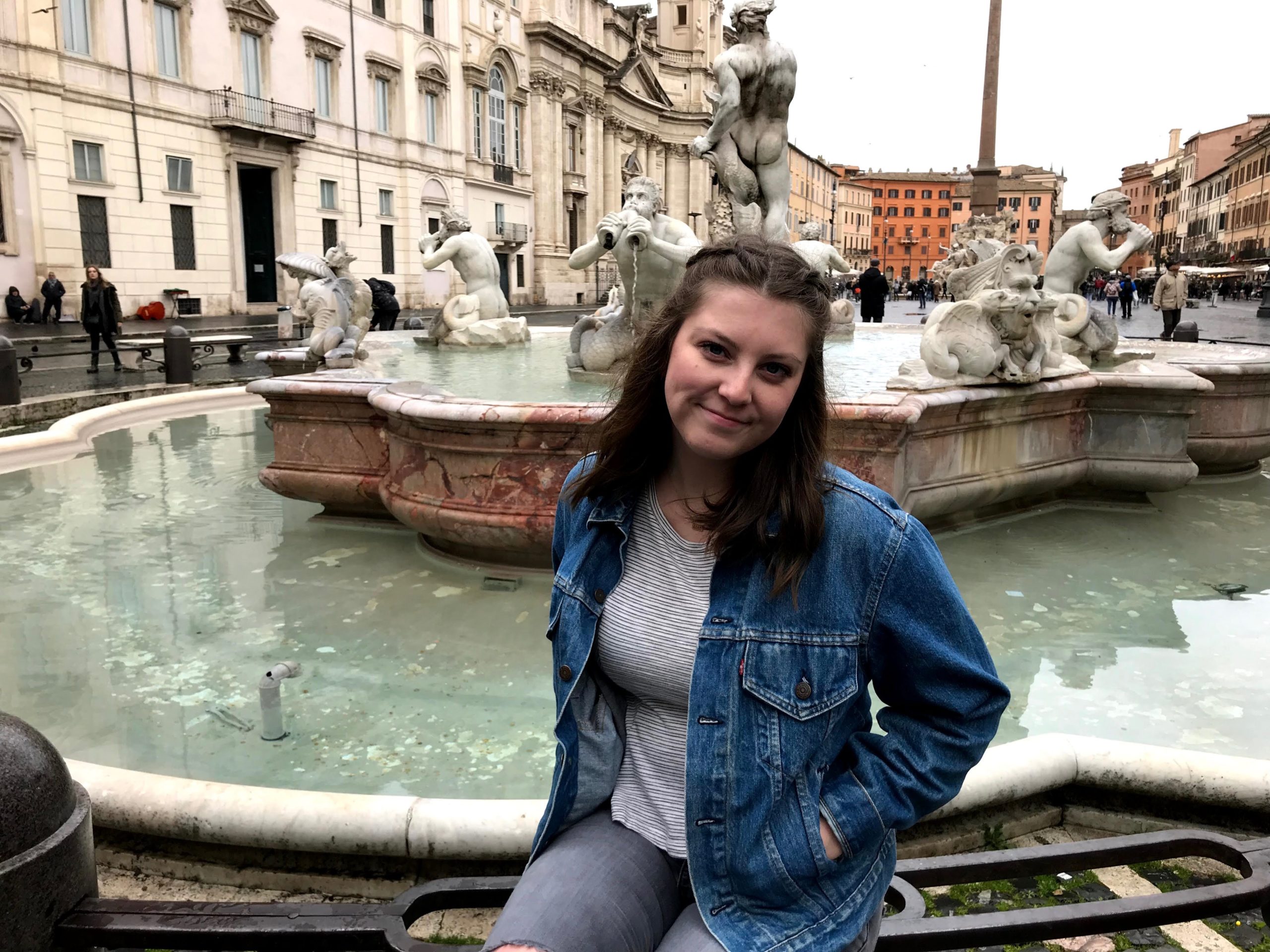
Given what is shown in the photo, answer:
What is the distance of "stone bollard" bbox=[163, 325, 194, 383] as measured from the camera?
11.6 meters

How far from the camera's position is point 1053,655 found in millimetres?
3764

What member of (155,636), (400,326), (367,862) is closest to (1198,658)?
(367,862)

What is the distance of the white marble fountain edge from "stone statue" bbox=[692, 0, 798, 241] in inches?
242

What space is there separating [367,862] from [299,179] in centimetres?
2963

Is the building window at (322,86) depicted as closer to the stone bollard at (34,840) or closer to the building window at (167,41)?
the building window at (167,41)

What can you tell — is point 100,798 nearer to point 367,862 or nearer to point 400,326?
point 367,862

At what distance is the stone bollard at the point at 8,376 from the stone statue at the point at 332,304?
302 centimetres

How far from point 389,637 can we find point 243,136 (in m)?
26.6

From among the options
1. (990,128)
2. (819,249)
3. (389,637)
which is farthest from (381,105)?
(389,637)

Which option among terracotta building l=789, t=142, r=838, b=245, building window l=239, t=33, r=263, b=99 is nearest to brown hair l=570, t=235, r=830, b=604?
building window l=239, t=33, r=263, b=99

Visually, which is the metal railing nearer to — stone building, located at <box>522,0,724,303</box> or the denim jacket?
the denim jacket

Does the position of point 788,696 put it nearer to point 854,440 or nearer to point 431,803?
point 431,803

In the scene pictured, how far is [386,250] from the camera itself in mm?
32938

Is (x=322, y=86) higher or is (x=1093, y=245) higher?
(x=322, y=86)
